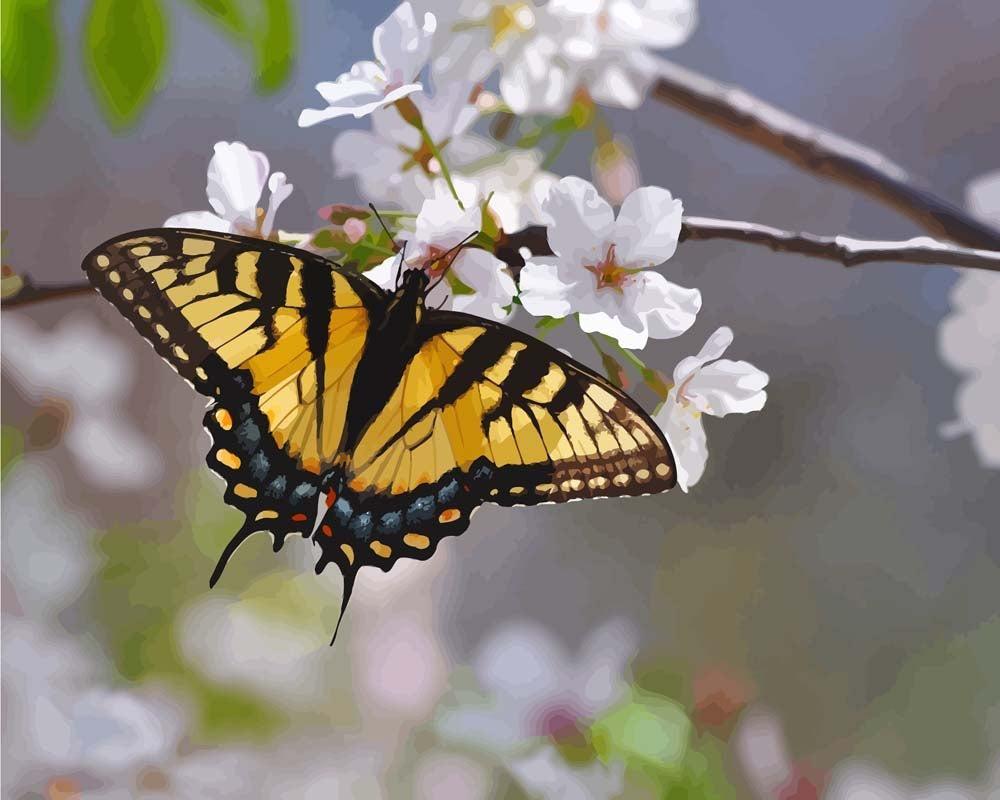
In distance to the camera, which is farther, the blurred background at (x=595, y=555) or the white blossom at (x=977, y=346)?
the blurred background at (x=595, y=555)

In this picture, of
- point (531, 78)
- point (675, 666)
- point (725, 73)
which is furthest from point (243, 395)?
point (675, 666)

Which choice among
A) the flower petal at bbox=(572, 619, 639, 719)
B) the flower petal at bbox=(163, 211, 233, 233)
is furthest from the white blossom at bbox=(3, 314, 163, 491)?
the flower petal at bbox=(163, 211, 233, 233)

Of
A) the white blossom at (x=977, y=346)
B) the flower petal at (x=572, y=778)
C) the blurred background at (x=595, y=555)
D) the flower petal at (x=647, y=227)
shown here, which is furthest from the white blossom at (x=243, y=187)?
the flower petal at (x=572, y=778)

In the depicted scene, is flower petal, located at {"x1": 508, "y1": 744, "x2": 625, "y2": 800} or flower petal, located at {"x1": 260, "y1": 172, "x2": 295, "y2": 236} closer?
flower petal, located at {"x1": 260, "y1": 172, "x2": 295, "y2": 236}

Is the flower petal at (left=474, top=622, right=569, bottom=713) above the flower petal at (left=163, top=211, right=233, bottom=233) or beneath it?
beneath

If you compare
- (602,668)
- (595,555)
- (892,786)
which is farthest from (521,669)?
(892,786)

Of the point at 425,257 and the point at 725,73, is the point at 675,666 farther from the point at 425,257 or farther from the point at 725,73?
the point at 425,257

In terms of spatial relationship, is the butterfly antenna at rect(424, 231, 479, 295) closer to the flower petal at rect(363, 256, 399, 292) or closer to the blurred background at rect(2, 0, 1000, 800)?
the flower petal at rect(363, 256, 399, 292)

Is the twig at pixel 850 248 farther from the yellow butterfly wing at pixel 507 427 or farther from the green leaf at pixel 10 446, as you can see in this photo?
the green leaf at pixel 10 446

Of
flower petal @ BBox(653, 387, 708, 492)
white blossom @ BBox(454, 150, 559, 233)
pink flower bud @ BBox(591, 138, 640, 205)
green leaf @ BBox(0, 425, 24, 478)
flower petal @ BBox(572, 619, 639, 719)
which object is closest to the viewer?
flower petal @ BBox(653, 387, 708, 492)
